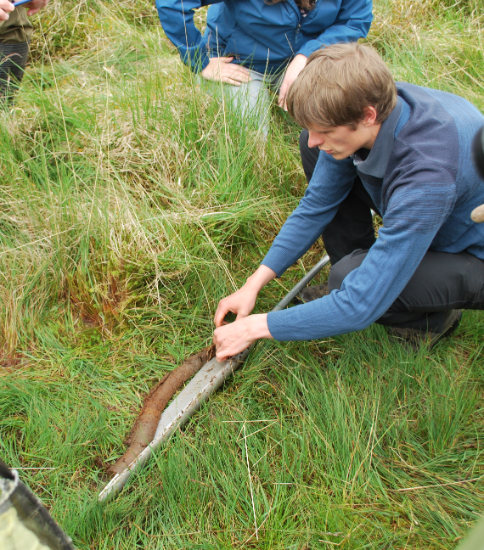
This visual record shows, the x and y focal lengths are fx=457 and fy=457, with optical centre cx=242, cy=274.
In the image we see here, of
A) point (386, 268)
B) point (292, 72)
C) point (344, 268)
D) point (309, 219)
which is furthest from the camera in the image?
point (292, 72)

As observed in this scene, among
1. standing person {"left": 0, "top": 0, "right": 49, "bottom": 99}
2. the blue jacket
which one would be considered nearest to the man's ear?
the blue jacket

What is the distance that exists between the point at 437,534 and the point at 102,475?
4.08 feet

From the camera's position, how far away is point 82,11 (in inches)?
179

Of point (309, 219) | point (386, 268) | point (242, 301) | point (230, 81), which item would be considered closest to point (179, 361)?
point (242, 301)

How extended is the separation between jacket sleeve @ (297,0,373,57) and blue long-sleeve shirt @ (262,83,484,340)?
1421mm

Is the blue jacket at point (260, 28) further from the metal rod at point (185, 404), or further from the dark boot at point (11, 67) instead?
the metal rod at point (185, 404)

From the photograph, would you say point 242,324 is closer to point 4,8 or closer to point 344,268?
point 344,268

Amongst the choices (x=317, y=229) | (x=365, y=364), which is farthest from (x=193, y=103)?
(x=365, y=364)

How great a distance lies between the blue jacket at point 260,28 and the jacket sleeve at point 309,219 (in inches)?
49.0

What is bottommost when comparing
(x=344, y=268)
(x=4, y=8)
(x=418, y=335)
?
(x=418, y=335)

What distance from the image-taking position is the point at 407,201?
1.52m

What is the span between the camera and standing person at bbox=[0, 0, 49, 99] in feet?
9.25

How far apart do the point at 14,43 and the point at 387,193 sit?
2.66 m

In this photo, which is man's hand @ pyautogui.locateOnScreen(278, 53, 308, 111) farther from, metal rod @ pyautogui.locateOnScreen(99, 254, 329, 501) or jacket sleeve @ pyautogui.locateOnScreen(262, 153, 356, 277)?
metal rod @ pyautogui.locateOnScreen(99, 254, 329, 501)
